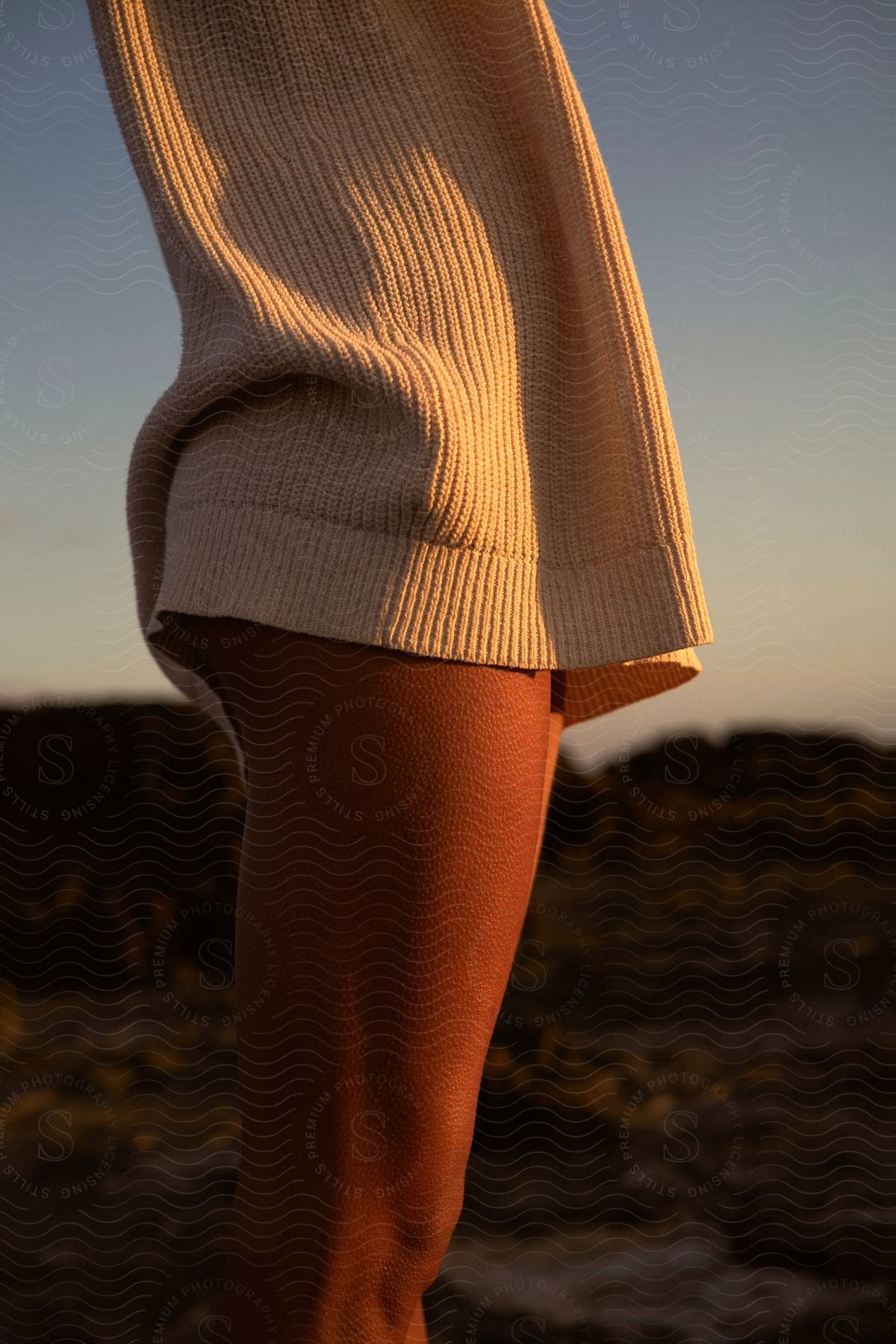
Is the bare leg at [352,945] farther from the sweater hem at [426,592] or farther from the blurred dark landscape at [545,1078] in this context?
the blurred dark landscape at [545,1078]

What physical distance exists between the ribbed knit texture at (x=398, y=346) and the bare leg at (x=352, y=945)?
0.04 meters

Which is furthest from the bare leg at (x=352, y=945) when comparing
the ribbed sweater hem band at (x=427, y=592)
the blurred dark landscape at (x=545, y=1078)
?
the blurred dark landscape at (x=545, y=1078)

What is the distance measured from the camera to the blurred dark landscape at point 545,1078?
3.92 feet

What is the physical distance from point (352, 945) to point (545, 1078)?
52.7 inches

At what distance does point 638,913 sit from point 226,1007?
0.90 m

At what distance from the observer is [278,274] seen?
1.97 ft

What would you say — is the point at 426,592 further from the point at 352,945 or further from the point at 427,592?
the point at 352,945

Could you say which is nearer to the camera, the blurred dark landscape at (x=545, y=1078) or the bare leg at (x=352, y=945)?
the bare leg at (x=352, y=945)

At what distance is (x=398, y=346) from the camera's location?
561 millimetres

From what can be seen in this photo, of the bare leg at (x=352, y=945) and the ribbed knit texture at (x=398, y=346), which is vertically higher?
the ribbed knit texture at (x=398, y=346)

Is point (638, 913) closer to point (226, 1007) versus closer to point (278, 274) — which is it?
point (226, 1007)

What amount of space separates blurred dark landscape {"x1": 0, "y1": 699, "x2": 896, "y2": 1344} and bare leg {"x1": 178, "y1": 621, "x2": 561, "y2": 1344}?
10.9 inches

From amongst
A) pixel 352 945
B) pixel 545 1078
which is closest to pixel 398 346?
pixel 352 945

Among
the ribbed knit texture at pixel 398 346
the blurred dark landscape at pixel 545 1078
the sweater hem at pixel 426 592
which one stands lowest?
the blurred dark landscape at pixel 545 1078
